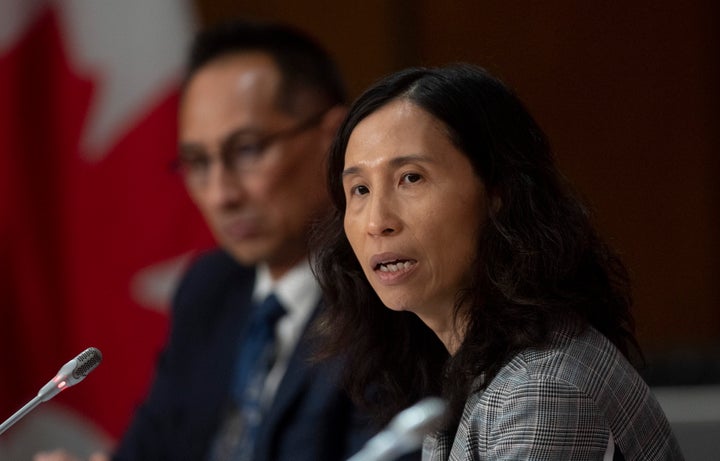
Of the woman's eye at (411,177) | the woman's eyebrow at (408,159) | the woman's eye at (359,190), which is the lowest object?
the woman's eye at (359,190)

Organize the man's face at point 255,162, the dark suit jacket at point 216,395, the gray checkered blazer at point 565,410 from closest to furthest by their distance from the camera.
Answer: the gray checkered blazer at point 565,410
the dark suit jacket at point 216,395
the man's face at point 255,162

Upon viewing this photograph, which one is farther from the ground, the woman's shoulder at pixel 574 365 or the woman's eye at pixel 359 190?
the woman's eye at pixel 359 190

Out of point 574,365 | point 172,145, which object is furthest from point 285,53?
point 574,365

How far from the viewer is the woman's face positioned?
4.28 ft

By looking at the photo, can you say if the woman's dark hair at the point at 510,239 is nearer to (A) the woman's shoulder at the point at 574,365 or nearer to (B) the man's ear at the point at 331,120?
(A) the woman's shoulder at the point at 574,365

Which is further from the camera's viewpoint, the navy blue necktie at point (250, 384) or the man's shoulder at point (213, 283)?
the man's shoulder at point (213, 283)

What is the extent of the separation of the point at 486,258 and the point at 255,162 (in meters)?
0.93

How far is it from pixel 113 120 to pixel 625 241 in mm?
1357

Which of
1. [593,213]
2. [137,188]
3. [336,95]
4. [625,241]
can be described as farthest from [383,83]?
[625,241]

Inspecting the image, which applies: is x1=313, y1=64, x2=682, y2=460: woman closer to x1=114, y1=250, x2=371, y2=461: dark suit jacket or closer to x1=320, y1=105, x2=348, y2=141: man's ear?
x1=114, y1=250, x2=371, y2=461: dark suit jacket

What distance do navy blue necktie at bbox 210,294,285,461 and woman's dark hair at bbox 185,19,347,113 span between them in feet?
1.29

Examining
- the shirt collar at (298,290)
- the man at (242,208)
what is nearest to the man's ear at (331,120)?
Answer: the man at (242,208)

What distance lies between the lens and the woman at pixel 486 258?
4.17 ft

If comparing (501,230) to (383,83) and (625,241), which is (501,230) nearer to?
(383,83)
